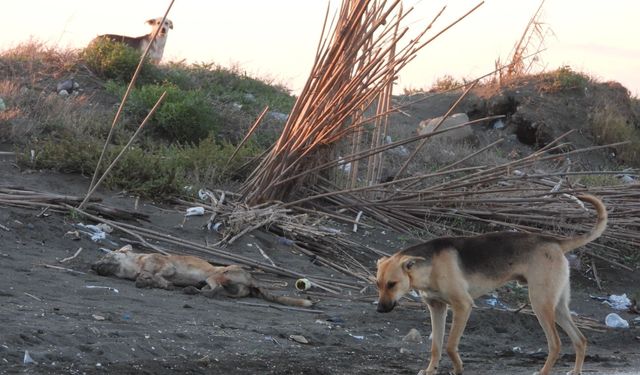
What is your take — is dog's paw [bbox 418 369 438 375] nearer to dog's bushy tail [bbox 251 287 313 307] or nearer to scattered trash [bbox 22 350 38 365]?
dog's bushy tail [bbox 251 287 313 307]

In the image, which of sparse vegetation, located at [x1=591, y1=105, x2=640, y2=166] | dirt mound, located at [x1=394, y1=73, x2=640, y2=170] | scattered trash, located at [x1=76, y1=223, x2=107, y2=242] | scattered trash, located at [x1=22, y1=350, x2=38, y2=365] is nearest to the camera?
scattered trash, located at [x1=22, y1=350, x2=38, y2=365]

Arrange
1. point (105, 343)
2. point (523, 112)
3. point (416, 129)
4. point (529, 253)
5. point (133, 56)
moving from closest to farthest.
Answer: point (105, 343), point (529, 253), point (133, 56), point (416, 129), point (523, 112)

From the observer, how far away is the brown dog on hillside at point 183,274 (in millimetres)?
8180

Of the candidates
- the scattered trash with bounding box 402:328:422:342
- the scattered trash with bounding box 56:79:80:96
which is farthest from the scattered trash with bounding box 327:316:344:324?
the scattered trash with bounding box 56:79:80:96

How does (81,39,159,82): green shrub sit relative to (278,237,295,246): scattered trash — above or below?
above

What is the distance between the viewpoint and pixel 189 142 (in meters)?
13.8

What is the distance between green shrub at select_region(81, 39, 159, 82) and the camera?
51.7ft

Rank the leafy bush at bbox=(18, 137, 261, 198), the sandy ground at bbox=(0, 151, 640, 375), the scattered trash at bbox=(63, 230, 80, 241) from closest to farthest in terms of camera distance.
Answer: the sandy ground at bbox=(0, 151, 640, 375)
the scattered trash at bbox=(63, 230, 80, 241)
the leafy bush at bbox=(18, 137, 261, 198)

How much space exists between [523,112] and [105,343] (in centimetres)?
1404

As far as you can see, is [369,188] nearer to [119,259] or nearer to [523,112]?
[119,259]

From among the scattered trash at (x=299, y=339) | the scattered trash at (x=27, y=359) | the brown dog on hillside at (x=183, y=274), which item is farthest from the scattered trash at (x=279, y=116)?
the scattered trash at (x=27, y=359)

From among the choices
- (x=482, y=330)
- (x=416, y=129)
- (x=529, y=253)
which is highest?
(x=416, y=129)

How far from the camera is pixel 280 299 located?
27.1 feet

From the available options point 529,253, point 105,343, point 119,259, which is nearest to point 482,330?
point 529,253
